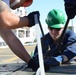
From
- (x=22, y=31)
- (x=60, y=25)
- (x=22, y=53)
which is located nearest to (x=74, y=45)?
(x=60, y=25)

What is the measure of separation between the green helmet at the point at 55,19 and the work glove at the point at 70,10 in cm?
58

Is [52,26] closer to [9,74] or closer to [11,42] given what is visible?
[11,42]

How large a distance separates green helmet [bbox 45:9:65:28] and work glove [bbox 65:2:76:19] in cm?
58

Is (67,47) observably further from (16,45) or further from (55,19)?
(16,45)

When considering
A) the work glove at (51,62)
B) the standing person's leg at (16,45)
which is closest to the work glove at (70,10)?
the work glove at (51,62)

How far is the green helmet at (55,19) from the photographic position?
2869 mm

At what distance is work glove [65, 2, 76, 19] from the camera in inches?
85.9

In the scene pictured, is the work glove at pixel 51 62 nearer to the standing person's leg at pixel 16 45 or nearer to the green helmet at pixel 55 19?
the standing person's leg at pixel 16 45

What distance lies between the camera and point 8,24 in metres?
2.31

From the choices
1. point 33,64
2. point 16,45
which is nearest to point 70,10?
point 33,64

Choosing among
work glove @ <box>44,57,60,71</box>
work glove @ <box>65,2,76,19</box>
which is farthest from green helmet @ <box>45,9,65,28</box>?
work glove @ <box>65,2,76,19</box>

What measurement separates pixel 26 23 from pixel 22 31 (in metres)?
27.7

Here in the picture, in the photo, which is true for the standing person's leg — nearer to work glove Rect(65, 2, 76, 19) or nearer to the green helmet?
the green helmet

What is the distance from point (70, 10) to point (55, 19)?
70 cm
